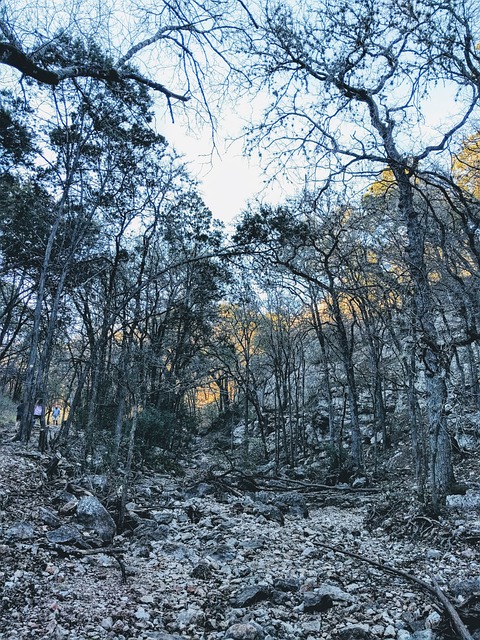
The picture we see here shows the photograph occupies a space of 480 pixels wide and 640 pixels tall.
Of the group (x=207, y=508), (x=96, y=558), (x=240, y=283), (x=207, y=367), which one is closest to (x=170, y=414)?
(x=207, y=367)

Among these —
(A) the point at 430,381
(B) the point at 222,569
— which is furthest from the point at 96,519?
(A) the point at 430,381

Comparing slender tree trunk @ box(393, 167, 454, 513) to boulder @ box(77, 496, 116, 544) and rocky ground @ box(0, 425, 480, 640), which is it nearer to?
rocky ground @ box(0, 425, 480, 640)

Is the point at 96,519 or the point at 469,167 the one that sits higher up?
the point at 469,167

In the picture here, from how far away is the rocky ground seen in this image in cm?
297

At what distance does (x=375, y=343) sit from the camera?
13.1 m

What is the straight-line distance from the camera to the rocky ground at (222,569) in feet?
A: 9.73

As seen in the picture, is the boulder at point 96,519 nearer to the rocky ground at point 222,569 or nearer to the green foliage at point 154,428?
the rocky ground at point 222,569

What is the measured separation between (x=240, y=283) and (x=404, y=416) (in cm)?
881

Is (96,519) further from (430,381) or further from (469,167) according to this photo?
(469,167)

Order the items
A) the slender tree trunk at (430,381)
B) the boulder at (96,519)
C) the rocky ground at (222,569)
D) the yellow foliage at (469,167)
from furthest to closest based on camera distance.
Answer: the yellow foliage at (469,167)
the slender tree trunk at (430,381)
the boulder at (96,519)
the rocky ground at (222,569)

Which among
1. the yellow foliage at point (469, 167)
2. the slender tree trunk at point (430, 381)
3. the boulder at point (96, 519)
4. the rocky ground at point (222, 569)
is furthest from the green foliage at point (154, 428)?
the yellow foliage at point (469, 167)

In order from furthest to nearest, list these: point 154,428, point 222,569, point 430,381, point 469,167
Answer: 1. point 154,428
2. point 469,167
3. point 430,381
4. point 222,569

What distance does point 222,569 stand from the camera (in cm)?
434

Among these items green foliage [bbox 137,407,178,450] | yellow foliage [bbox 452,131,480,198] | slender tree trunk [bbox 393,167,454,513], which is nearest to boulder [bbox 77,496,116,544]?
slender tree trunk [bbox 393,167,454,513]
